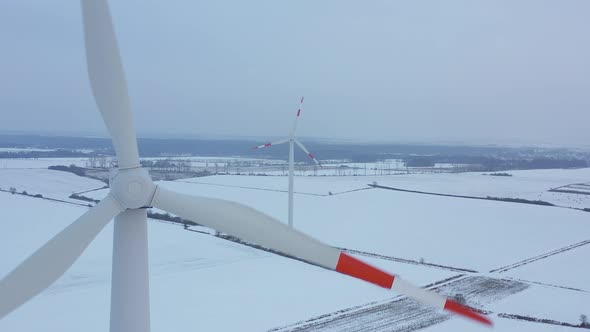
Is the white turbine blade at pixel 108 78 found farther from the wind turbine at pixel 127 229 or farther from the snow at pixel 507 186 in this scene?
the snow at pixel 507 186

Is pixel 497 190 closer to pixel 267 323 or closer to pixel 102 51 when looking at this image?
pixel 267 323

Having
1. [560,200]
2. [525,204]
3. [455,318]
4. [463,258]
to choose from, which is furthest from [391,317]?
[560,200]

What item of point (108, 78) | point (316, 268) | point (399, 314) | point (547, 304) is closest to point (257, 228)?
point (108, 78)

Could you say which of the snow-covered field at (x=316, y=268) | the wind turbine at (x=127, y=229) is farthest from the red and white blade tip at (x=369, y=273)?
the snow-covered field at (x=316, y=268)

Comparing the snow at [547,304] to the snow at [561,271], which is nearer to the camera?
the snow at [547,304]

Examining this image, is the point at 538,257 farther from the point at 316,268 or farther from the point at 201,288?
the point at 201,288

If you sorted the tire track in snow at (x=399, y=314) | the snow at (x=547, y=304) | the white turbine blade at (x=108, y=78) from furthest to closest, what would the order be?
the snow at (x=547, y=304), the tire track in snow at (x=399, y=314), the white turbine blade at (x=108, y=78)

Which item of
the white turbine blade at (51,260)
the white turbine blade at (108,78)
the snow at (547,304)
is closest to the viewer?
the white turbine blade at (51,260)
